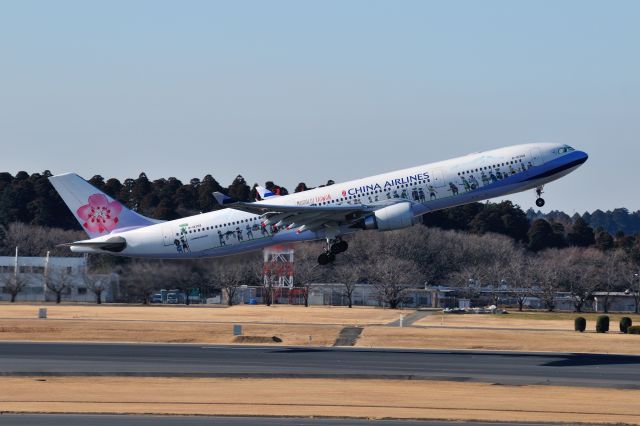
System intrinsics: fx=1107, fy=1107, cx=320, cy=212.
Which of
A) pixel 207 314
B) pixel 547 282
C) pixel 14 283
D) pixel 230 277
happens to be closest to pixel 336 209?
pixel 207 314

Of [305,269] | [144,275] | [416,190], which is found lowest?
[144,275]

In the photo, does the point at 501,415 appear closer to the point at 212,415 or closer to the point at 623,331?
the point at 212,415

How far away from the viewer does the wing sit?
71.3 metres

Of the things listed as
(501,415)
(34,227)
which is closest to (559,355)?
(501,415)

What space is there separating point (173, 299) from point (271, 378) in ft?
251

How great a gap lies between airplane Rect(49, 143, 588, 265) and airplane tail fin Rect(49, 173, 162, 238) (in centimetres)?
7

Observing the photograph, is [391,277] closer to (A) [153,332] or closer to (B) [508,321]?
(B) [508,321]

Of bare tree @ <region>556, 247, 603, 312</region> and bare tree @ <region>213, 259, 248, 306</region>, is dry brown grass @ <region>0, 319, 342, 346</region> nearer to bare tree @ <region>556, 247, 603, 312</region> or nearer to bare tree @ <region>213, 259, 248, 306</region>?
bare tree @ <region>213, 259, 248, 306</region>

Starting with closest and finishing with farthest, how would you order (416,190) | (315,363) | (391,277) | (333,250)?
(315,363) → (416,190) → (333,250) → (391,277)

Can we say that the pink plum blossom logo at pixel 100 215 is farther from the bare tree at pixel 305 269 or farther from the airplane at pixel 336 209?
the bare tree at pixel 305 269

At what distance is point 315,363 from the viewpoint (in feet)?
206

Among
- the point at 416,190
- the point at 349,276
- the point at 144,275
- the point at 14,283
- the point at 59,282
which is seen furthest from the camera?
the point at 349,276

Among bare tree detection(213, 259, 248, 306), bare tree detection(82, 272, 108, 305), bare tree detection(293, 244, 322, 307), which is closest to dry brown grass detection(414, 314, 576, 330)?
bare tree detection(213, 259, 248, 306)

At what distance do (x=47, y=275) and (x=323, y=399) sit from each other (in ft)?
292
